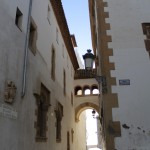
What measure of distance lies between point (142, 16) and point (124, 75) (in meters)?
2.06

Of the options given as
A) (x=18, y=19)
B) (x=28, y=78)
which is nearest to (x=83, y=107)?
(x=28, y=78)

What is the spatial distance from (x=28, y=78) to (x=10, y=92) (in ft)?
6.04

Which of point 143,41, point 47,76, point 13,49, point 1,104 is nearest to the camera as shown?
point 1,104

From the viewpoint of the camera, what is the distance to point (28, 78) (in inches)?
342

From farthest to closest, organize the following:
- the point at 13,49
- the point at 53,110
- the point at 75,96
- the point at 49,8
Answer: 1. the point at 75,96
2. the point at 49,8
3. the point at 53,110
4. the point at 13,49

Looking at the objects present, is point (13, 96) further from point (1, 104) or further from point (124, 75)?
point (124, 75)

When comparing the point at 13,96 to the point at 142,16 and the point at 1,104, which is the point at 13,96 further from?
the point at 142,16

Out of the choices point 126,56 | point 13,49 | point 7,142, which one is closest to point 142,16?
point 126,56

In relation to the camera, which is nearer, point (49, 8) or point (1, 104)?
point (1, 104)

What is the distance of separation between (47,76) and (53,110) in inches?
74.6

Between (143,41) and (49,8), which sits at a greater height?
(49,8)

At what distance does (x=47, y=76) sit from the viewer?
11.4 meters

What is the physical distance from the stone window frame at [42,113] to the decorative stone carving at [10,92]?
2349mm

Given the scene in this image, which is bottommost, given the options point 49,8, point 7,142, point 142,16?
point 7,142
